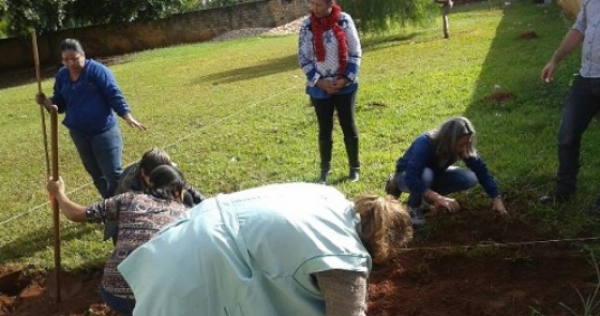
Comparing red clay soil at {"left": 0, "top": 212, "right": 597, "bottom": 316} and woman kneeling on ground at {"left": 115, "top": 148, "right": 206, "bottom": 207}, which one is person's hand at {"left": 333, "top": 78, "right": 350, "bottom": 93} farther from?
→ woman kneeling on ground at {"left": 115, "top": 148, "right": 206, "bottom": 207}

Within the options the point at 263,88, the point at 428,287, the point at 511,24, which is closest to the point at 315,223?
the point at 428,287

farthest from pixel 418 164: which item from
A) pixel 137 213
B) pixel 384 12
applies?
pixel 384 12

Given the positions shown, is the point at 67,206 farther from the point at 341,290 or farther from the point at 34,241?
the point at 34,241

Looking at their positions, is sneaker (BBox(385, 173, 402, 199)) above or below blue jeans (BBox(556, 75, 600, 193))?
below

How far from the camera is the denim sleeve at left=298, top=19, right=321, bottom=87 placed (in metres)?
6.17

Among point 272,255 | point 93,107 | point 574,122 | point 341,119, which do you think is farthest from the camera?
point 341,119

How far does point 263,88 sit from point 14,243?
26.2 ft

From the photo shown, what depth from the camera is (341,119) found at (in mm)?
6227

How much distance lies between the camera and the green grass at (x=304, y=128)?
5.86 meters

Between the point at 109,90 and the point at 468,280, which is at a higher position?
the point at 109,90

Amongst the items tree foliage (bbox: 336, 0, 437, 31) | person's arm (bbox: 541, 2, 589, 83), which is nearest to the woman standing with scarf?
person's arm (bbox: 541, 2, 589, 83)

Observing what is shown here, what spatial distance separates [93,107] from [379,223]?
12.3 feet

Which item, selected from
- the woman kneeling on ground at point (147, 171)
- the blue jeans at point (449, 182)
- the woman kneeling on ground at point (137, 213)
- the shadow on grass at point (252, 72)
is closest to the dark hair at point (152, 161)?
the woman kneeling on ground at point (147, 171)

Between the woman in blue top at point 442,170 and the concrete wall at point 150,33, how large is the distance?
84.8ft
